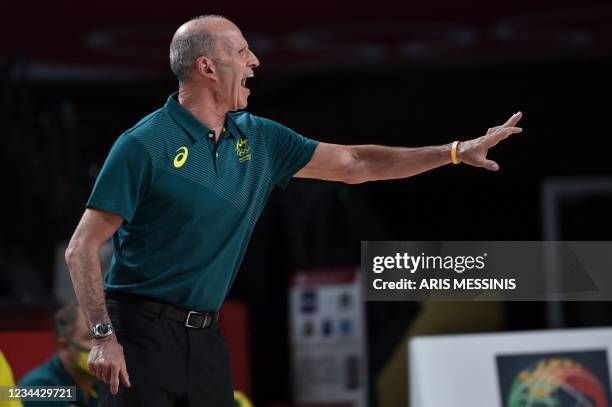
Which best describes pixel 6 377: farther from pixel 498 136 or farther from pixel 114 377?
pixel 498 136

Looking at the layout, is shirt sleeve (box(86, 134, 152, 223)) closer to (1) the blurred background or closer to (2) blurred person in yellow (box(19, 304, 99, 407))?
(2) blurred person in yellow (box(19, 304, 99, 407))

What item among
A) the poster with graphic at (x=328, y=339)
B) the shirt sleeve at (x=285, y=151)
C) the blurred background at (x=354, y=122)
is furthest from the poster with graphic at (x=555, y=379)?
the shirt sleeve at (x=285, y=151)

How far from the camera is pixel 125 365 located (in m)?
3.09

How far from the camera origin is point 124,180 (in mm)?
3135

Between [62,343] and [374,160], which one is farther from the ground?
[374,160]

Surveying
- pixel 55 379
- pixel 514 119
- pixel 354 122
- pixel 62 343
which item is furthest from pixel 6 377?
pixel 354 122

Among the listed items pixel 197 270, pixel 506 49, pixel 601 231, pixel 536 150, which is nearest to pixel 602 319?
pixel 601 231

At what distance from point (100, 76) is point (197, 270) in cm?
445

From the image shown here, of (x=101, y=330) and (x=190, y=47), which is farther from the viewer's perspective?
(x=190, y=47)

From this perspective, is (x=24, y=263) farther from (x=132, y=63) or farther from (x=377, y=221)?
(x=377, y=221)

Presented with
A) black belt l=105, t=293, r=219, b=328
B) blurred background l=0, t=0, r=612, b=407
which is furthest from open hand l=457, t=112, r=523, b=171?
blurred background l=0, t=0, r=612, b=407

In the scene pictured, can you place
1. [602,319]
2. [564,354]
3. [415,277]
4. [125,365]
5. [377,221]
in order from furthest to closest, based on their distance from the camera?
[377,221] < [602,319] < [564,354] < [415,277] < [125,365]

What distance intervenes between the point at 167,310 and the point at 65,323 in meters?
1.21

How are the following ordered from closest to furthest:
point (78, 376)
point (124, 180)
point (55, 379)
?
point (124, 180) → point (55, 379) → point (78, 376)
